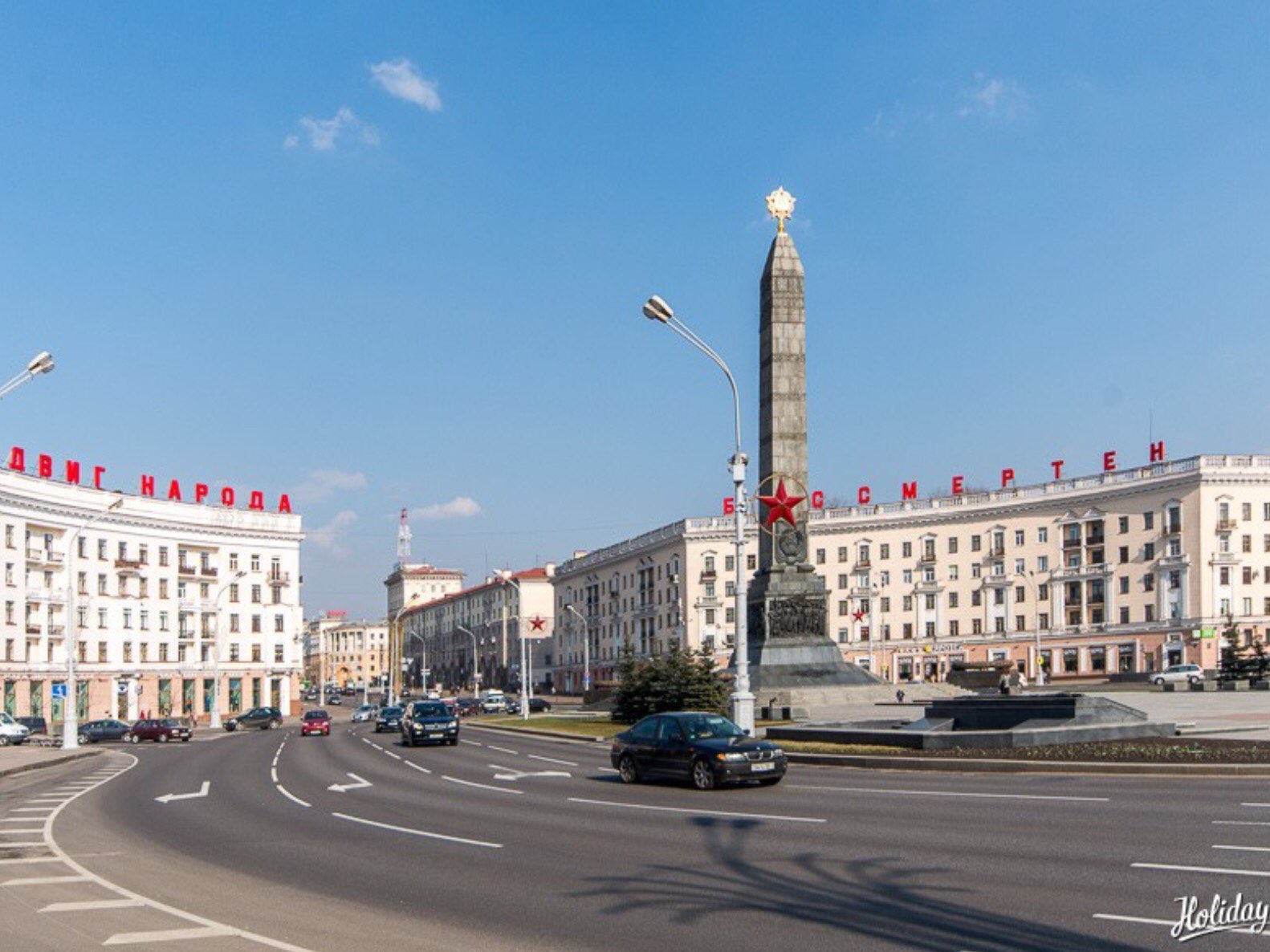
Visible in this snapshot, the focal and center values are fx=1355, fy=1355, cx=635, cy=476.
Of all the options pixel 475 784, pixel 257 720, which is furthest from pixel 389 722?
pixel 475 784

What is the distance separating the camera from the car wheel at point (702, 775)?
78.4 feet

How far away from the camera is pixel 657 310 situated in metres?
34.7

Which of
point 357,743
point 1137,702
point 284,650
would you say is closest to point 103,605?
point 284,650

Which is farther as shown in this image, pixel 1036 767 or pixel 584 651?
pixel 584 651

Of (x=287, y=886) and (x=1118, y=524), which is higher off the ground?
(x=1118, y=524)

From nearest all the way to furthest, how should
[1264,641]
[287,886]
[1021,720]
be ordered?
[287,886] → [1021,720] → [1264,641]

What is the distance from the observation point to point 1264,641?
324 feet

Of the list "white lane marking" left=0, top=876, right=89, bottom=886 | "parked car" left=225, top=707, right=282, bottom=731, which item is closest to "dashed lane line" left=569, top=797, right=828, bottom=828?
"white lane marking" left=0, top=876, right=89, bottom=886

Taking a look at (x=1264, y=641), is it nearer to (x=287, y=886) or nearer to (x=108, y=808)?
(x=108, y=808)

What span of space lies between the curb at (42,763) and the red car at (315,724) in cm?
1311

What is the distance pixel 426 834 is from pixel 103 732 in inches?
2236

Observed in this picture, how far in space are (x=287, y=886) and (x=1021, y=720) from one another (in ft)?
66.4

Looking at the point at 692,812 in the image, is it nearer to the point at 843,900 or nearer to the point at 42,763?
the point at 843,900

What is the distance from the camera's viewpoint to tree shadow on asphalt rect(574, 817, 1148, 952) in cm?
1015
